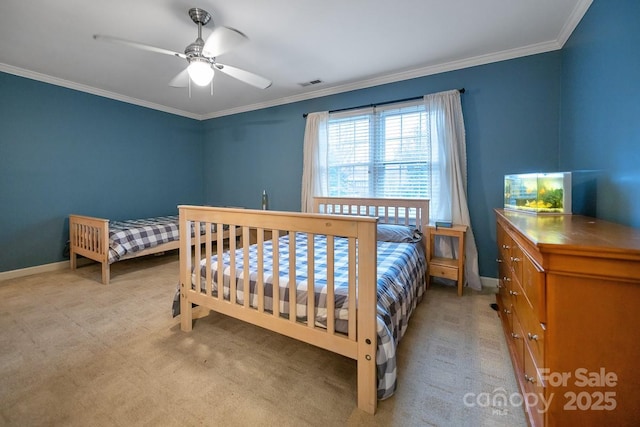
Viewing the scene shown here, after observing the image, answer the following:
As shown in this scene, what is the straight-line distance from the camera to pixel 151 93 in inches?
151

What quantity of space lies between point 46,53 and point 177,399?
3547 millimetres

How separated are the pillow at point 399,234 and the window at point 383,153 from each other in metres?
0.58

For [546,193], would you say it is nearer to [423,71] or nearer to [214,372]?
[423,71]

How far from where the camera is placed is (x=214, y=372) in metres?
1.57

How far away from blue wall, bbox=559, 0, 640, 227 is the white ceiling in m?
0.37

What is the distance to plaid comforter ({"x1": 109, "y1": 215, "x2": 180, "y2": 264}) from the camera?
3064mm

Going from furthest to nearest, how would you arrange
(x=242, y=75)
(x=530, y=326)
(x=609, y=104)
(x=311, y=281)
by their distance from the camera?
(x=242, y=75) < (x=609, y=104) < (x=311, y=281) < (x=530, y=326)

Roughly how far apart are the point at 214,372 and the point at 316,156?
2855 millimetres

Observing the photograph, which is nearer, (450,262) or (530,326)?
(530,326)

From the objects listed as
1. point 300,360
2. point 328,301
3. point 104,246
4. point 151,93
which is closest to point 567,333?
point 328,301

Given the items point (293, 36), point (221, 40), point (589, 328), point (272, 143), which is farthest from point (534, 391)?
point (272, 143)

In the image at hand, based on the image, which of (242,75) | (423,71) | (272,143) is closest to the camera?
(242,75)

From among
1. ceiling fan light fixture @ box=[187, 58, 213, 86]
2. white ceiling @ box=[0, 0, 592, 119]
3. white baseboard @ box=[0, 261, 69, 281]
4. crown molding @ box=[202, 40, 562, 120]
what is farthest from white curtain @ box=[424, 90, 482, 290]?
white baseboard @ box=[0, 261, 69, 281]

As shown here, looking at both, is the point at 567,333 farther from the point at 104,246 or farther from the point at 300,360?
the point at 104,246
